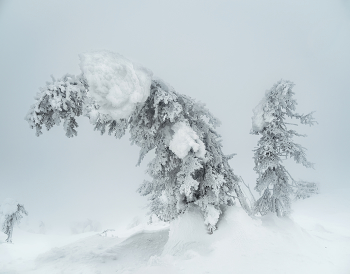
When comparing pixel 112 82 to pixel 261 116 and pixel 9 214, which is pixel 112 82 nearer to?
pixel 261 116

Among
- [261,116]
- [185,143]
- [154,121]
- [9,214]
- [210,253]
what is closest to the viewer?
[210,253]

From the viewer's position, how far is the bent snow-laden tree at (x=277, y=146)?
8711 millimetres

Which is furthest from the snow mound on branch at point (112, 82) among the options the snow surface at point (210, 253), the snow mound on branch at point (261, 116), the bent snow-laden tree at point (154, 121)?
the snow mound on branch at point (261, 116)

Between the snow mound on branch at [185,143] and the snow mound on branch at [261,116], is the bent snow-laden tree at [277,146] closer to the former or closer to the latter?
the snow mound on branch at [261,116]

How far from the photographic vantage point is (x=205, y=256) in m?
6.31

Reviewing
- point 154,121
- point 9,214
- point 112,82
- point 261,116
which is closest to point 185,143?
point 154,121

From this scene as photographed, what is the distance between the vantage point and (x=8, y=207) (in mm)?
20234

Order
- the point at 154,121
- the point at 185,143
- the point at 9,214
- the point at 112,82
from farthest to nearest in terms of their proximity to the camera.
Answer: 1. the point at 9,214
2. the point at 154,121
3. the point at 185,143
4. the point at 112,82

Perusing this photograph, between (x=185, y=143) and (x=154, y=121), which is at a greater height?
(x=154, y=121)

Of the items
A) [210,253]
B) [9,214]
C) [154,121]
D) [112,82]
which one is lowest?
[9,214]

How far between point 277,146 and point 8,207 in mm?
26143

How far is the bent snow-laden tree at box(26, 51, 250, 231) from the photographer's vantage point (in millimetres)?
6059

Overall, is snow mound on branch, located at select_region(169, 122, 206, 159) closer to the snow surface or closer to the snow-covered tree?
the snow surface

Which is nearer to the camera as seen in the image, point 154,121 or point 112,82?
point 112,82
